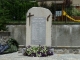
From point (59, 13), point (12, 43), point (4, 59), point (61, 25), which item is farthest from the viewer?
point (59, 13)

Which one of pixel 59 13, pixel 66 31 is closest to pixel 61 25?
pixel 66 31

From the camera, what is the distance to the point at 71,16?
21.5m

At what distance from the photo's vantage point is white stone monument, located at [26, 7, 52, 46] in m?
13.2

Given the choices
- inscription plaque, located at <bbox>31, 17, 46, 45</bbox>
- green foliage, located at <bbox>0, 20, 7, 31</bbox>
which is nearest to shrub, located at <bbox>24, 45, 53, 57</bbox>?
inscription plaque, located at <bbox>31, 17, 46, 45</bbox>

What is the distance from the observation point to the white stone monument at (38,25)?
1318cm

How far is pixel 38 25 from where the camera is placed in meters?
13.2

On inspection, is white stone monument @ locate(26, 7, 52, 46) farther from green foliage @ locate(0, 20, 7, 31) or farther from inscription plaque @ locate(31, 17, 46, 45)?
green foliage @ locate(0, 20, 7, 31)

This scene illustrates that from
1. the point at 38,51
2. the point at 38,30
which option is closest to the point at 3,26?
the point at 38,30

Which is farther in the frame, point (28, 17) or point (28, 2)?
point (28, 2)

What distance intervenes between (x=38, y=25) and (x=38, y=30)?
218 mm

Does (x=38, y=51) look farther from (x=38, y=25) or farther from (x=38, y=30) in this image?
(x=38, y=25)

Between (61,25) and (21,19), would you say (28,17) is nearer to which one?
(61,25)

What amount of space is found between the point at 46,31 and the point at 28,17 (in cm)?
99

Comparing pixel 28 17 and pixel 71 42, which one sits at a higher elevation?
pixel 28 17
